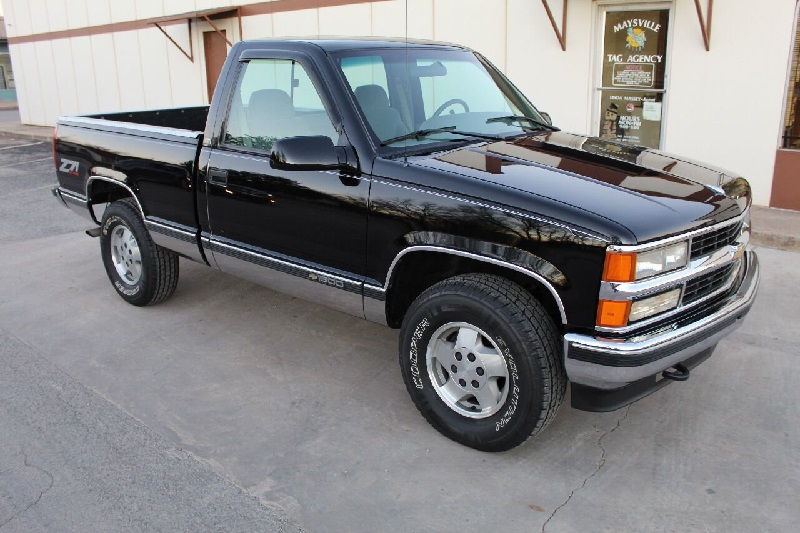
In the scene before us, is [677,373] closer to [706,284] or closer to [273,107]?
[706,284]

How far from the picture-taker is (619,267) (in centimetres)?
299

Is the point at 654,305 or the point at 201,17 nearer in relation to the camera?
the point at 654,305

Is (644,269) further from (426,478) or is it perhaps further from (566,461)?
(426,478)

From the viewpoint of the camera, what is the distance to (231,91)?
15.0 ft

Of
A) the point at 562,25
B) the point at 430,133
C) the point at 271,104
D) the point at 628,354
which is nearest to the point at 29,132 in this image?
the point at 562,25

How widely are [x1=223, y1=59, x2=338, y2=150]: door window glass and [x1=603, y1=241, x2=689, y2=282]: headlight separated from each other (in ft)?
5.92

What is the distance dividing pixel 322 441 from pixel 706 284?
2.10 metres

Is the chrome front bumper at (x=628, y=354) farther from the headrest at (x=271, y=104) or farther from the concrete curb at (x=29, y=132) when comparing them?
the concrete curb at (x=29, y=132)

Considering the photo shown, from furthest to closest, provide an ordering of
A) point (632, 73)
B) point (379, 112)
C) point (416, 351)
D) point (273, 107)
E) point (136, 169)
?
point (632, 73) → point (136, 169) → point (273, 107) → point (379, 112) → point (416, 351)

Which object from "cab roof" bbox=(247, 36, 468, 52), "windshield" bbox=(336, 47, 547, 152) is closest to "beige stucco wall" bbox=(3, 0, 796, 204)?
"windshield" bbox=(336, 47, 547, 152)

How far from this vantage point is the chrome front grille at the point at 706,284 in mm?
3318

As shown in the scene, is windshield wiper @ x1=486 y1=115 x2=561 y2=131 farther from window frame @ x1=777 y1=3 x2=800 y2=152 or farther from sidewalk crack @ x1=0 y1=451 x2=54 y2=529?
window frame @ x1=777 y1=3 x2=800 y2=152

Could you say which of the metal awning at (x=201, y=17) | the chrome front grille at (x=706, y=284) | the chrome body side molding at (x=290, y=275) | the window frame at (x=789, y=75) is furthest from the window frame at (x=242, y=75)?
the metal awning at (x=201, y=17)

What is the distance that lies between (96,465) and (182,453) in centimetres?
41
